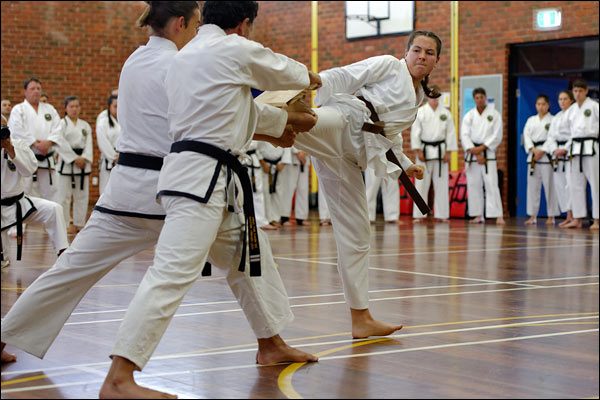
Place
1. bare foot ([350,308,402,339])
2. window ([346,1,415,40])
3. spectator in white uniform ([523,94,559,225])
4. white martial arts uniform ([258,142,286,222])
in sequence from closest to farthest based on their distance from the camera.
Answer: bare foot ([350,308,402,339]) → white martial arts uniform ([258,142,286,222]) → spectator in white uniform ([523,94,559,225]) → window ([346,1,415,40])

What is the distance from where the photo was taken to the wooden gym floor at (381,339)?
3.63 m

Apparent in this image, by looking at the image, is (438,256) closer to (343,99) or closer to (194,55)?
(343,99)

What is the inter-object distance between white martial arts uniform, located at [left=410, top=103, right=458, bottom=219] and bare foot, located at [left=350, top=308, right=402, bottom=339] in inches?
355

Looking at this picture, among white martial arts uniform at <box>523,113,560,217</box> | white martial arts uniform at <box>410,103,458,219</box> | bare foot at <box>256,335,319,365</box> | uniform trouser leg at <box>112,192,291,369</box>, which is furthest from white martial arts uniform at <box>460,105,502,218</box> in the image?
uniform trouser leg at <box>112,192,291,369</box>

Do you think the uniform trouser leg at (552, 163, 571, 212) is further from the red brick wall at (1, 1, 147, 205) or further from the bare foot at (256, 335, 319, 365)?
the bare foot at (256, 335, 319, 365)

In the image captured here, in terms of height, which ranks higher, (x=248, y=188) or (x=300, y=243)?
(x=248, y=188)

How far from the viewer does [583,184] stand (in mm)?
12875

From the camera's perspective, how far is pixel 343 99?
4680 millimetres

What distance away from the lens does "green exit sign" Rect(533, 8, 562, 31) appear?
555 inches

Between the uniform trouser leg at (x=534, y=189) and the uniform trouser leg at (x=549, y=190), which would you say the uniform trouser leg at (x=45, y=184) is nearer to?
the uniform trouser leg at (x=534, y=189)

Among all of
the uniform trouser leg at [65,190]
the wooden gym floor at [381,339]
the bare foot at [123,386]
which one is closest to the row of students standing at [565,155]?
the wooden gym floor at [381,339]

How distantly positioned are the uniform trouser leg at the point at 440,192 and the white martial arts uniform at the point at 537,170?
1.12 m

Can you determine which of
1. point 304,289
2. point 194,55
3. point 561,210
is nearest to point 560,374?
point 194,55

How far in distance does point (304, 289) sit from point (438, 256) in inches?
98.6
